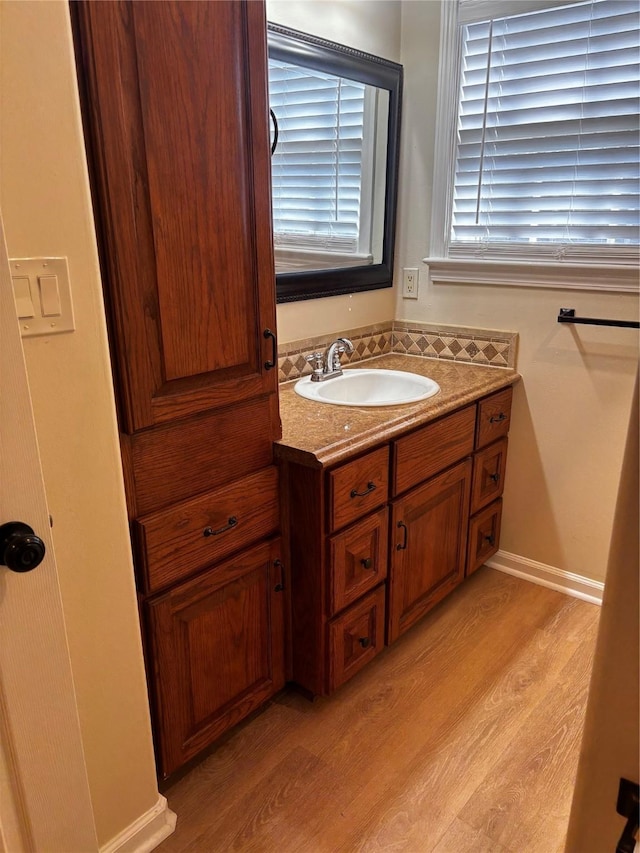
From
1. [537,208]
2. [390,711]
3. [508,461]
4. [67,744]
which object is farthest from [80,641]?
[537,208]

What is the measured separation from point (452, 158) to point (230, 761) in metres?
2.08

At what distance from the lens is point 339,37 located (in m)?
2.11

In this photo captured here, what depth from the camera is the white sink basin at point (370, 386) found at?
2.14 metres

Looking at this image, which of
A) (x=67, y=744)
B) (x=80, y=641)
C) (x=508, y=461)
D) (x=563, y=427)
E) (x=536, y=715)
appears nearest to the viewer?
(x=67, y=744)

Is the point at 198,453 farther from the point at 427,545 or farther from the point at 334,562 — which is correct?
the point at 427,545

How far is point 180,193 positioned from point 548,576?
6.52 ft

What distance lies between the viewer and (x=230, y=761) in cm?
171

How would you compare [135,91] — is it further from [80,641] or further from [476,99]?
[476,99]

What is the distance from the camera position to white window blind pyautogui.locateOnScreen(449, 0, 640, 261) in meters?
1.98

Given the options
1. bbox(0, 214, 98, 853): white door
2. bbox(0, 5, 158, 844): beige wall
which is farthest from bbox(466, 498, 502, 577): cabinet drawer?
bbox(0, 214, 98, 853): white door

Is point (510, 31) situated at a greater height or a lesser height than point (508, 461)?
greater

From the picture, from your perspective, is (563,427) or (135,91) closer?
(135,91)

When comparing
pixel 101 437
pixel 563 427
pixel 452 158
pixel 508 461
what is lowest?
pixel 508 461

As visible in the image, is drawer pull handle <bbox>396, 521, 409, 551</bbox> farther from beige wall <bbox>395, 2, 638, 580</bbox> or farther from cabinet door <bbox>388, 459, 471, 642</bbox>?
beige wall <bbox>395, 2, 638, 580</bbox>
